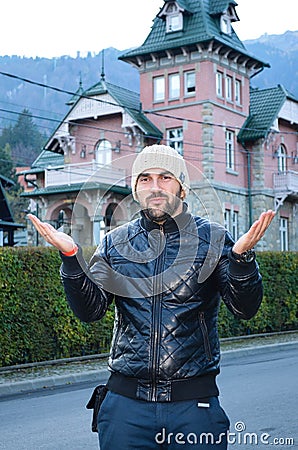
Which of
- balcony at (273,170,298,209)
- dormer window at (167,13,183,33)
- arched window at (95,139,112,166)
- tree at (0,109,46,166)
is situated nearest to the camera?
dormer window at (167,13,183,33)

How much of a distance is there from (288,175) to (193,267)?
36.2 m

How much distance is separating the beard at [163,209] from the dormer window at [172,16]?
34.0 meters

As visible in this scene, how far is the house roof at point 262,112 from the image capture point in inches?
1470

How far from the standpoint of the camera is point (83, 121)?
37.4 metres

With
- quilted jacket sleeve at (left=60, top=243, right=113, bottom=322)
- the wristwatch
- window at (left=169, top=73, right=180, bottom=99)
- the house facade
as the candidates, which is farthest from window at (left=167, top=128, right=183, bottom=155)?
the wristwatch

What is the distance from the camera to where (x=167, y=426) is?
297 cm

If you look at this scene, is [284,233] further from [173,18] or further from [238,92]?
[173,18]

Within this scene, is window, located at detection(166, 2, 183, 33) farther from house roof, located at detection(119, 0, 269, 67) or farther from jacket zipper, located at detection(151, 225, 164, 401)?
jacket zipper, located at detection(151, 225, 164, 401)

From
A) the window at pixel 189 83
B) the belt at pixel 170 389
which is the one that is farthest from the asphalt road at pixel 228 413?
the window at pixel 189 83

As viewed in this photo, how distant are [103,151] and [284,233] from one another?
36.4 feet

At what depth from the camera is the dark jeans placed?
2963mm

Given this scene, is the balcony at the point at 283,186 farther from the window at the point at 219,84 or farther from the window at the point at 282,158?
the window at the point at 219,84

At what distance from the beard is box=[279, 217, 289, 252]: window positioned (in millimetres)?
37468

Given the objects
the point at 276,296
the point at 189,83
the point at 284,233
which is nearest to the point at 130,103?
the point at 189,83
